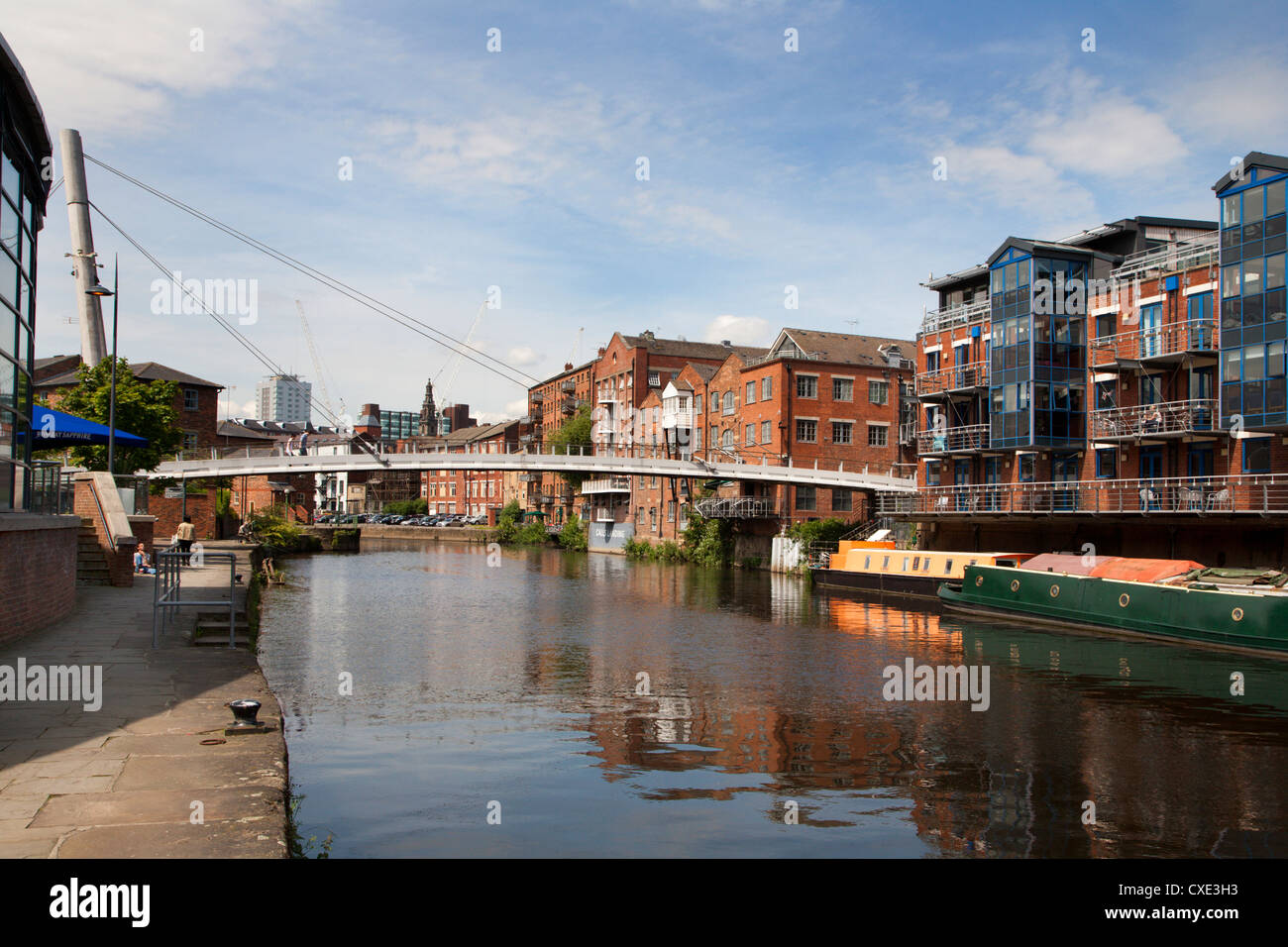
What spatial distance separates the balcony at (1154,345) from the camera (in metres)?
27.7

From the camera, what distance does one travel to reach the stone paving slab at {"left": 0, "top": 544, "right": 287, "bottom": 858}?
601cm

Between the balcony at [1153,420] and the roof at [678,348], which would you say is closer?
the balcony at [1153,420]

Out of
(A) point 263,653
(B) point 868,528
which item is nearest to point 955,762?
(A) point 263,653

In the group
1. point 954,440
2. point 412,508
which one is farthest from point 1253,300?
point 412,508

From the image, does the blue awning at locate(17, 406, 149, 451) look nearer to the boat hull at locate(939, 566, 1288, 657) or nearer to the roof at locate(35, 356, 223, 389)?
the boat hull at locate(939, 566, 1288, 657)

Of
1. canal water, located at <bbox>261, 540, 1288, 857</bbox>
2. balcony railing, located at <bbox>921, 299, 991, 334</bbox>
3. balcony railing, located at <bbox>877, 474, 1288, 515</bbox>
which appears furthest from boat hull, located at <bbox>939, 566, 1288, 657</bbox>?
balcony railing, located at <bbox>921, 299, 991, 334</bbox>

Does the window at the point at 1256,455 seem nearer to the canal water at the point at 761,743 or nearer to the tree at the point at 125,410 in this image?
the canal water at the point at 761,743

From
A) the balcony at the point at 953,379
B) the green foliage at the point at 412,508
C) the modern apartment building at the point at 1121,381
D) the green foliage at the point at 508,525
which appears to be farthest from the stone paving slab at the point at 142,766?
the green foliage at the point at 412,508

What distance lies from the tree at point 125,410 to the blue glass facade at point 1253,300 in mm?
31283

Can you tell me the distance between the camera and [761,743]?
12.2 metres

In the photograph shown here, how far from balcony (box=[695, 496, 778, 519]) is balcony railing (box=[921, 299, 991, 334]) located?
12.2 metres

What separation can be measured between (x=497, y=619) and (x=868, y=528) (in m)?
24.3

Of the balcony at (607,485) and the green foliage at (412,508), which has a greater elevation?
the balcony at (607,485)
